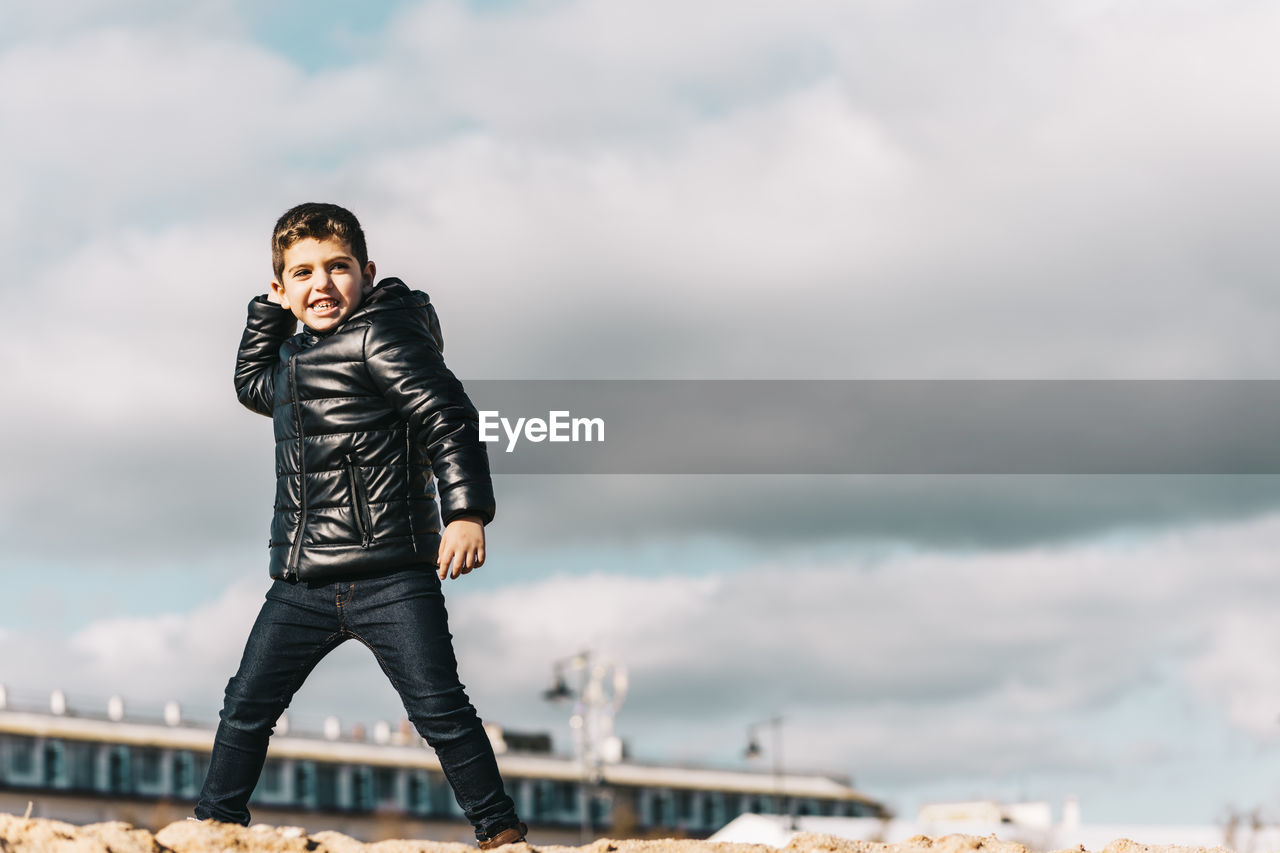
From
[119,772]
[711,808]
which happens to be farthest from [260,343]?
[711,808]

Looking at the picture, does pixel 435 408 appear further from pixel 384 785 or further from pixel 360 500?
pixel 384 785

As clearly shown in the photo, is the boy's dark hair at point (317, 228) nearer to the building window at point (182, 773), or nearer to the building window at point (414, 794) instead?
the building window at point (182, 773)

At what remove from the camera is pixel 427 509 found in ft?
17.7

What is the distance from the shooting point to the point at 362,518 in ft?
17.4

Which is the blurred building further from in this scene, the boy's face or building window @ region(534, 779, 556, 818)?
the boy's face

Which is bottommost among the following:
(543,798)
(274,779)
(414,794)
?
(543,798)

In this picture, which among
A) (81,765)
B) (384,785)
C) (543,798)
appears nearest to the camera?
(81,765)

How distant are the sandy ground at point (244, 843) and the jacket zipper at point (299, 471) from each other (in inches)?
34.4

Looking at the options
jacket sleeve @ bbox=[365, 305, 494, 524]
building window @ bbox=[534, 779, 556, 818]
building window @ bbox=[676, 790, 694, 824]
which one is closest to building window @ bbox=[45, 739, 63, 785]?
building window @ bbox=[534, 779, 556, 818]

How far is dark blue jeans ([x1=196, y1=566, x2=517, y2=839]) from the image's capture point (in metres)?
5.18

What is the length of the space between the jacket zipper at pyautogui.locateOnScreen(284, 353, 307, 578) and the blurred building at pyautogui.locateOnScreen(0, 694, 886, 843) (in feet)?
174

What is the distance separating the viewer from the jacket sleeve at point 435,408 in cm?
514

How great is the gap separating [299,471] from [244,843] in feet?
4.12

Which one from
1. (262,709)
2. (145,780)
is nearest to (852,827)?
(145,780)
